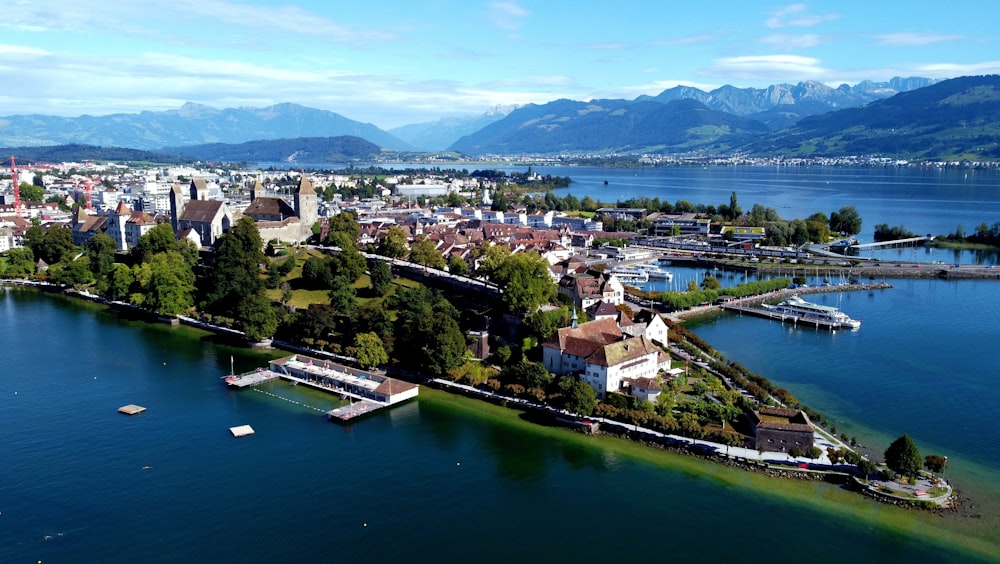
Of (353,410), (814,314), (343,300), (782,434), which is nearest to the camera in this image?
(782,434)

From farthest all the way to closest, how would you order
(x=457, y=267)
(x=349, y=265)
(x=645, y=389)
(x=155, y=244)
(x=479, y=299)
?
(x=155, y=244)
(x=457, y=267)
(x=349, y=265)
(x=479, y=299)
(x=645, y=389)

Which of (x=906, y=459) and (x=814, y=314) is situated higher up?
(x=814, y=314)

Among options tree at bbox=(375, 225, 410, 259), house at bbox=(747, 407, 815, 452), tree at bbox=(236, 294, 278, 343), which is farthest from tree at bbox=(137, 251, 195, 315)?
house at bbox=(747, 407, 815, 452)

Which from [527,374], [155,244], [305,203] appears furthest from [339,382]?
[305,203]

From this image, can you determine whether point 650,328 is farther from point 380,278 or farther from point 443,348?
point 380,278

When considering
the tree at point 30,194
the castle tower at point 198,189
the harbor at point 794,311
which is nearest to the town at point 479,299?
the castle tower at point 198,189

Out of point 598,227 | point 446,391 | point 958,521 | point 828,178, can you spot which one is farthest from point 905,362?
point 828,178
